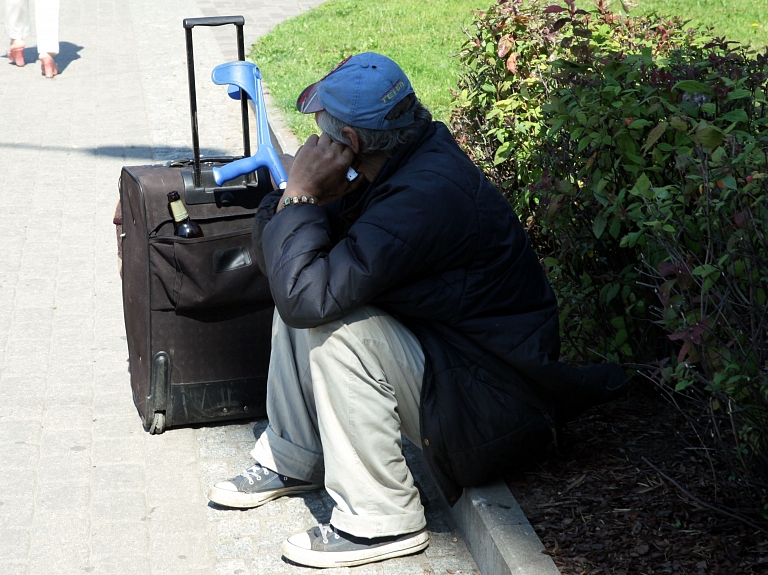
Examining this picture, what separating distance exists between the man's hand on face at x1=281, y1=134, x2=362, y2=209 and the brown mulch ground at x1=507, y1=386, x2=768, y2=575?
3.43 feet

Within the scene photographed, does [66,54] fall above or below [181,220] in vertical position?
below

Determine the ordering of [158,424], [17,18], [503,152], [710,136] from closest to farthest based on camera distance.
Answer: [710,136], [158,424], [503,152], [17,18]

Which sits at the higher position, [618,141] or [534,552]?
[618,141]

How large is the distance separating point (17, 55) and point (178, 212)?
24.6ft

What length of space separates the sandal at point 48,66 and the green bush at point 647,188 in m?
6.05

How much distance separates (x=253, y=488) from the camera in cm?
310

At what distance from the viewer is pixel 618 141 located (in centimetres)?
290

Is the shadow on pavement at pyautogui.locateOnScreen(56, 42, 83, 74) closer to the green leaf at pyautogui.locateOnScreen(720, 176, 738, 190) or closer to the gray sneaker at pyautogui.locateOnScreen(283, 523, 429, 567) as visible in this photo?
the gray sneaker at pyautogui.locateOnScreen(283, 523, 429, 567)

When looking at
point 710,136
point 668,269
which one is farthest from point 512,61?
point 668,269

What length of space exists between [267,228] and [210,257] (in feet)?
1.66

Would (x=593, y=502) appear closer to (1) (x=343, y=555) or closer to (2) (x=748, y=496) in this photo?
(2) (x=748, y=496)

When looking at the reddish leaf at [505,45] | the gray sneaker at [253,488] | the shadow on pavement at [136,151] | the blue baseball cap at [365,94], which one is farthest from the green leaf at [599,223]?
the shadow on pavement at [136,151]

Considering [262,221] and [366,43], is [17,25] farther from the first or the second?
[262,221]

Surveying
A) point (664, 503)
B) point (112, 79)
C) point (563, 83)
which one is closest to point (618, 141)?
point (563, 83)
